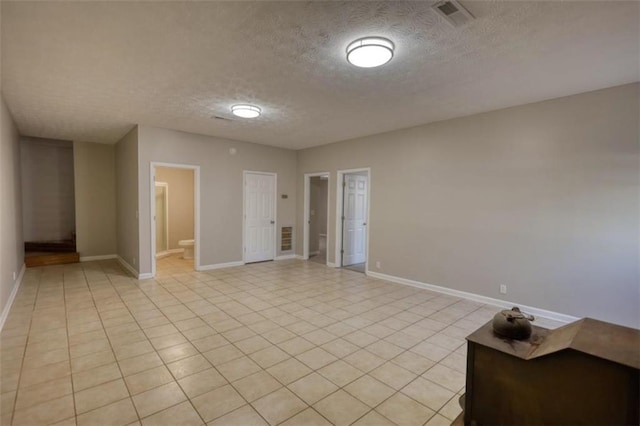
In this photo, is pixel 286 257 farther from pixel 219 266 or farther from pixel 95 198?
pixel 95 198

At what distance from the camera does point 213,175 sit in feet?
20.4

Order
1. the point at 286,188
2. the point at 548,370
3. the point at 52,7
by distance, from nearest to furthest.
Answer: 1. the point at 548,370
2. the point at 52,7
3. the point at 286,188

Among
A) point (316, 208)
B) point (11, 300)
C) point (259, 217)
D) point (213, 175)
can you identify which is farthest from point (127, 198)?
point (316, 208)

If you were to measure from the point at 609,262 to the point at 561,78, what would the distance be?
6.97 ft

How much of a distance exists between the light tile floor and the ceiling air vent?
9.17 ft

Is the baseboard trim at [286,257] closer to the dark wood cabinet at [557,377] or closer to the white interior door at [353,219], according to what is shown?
the white interior door at [353,219]

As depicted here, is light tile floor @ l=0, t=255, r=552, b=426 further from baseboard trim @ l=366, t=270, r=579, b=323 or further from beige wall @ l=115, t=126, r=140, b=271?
beige wall @ l=115, t=126, r=140, b=271

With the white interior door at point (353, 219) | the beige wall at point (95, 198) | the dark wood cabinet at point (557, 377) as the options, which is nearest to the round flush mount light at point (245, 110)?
the white interior door at point (353, 219)

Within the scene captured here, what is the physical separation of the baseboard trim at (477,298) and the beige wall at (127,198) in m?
4.58

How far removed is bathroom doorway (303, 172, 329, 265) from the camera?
7.48m

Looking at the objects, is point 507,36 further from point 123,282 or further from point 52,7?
point 123,282

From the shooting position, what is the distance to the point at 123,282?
203 inches

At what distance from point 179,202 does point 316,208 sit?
379 cm

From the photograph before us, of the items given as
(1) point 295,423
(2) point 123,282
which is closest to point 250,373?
(1) point 295,423
